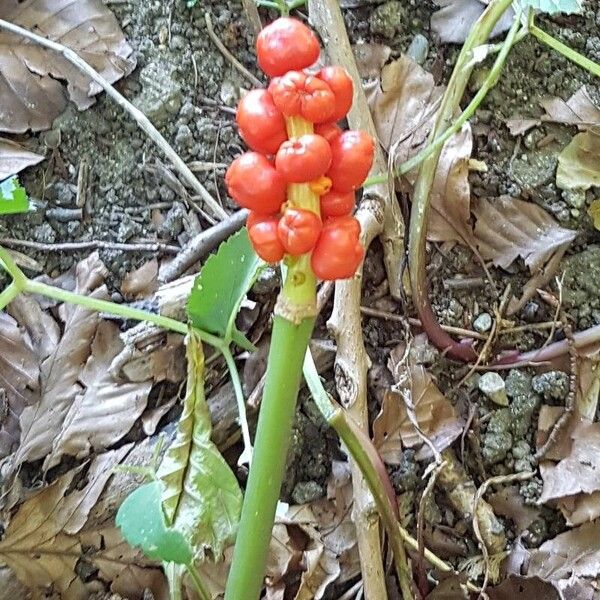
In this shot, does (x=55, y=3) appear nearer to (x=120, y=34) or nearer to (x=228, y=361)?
(x=120, y=34)

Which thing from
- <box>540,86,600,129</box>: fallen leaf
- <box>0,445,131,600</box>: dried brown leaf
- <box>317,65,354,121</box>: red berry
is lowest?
<box>540,86,600,129</box>: fallen leaf

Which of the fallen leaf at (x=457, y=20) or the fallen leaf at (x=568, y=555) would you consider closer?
the fallen leaf at (x=568, y=555)

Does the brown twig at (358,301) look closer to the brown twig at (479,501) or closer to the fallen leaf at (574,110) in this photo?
the brown twig at (479,501)

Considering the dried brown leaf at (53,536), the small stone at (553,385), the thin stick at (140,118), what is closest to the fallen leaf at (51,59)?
the thin stick at (140,118)

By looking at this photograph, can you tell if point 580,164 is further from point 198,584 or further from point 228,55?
point 198,584

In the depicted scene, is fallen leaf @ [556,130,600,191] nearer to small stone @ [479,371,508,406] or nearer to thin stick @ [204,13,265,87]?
small stone @ [479,371,508,406]

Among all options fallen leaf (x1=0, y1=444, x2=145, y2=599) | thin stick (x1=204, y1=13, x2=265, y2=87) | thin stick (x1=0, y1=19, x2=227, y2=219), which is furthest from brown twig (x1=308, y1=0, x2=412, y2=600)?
fallen leaf (x1=0, y1=444, x2=145, y2=599)
